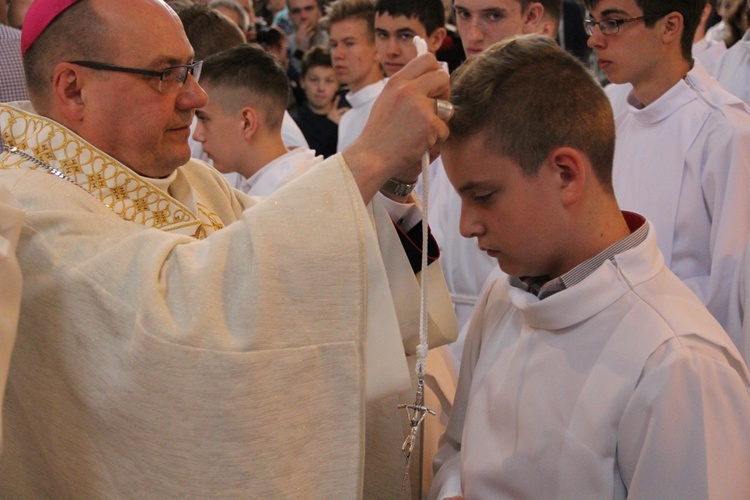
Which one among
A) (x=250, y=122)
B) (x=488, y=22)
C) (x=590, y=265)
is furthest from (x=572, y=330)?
(x=488, y=22)

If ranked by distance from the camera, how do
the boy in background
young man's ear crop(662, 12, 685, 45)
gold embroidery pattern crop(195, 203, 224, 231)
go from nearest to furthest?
gold embroidery pattern crop(195, 203, 224, 231), young man's ear crop(662, 12, 685, 45), the boy in background

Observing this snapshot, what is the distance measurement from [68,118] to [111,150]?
13 centimetres

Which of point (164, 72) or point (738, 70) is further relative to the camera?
point (738, 70)

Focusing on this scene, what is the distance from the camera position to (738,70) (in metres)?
5.57

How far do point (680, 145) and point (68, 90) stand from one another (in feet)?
7.65

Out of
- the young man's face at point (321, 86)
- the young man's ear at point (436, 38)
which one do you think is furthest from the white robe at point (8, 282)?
the young man's face at point (321, 86)

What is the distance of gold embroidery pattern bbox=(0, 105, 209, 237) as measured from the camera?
237cm

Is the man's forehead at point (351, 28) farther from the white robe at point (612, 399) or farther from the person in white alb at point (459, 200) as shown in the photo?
the white robe at point (612, 399)

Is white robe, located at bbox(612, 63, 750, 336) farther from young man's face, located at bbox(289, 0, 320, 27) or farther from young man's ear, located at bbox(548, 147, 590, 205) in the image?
young man's face, located at bbox(289, 0, 320, 27)

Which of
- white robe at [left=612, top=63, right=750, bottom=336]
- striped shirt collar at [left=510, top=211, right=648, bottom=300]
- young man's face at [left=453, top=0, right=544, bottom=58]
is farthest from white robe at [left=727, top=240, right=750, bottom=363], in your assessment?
young man's face at [left=453, top=0, right=544, bottom=58]

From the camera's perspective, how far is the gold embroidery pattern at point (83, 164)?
237cm

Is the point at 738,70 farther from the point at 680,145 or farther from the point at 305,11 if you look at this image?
the point at 305,11

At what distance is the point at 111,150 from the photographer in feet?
8.16

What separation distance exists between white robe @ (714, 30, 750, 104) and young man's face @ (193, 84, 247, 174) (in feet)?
9.26
